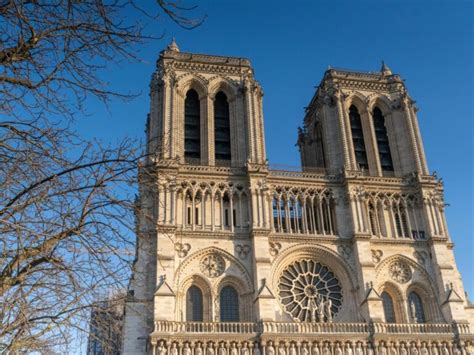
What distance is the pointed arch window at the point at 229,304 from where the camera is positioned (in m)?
29.0

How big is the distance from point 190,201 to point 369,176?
38.9 feet

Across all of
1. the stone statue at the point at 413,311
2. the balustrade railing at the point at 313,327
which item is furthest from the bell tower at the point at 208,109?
the stone statue at the point at 413,311

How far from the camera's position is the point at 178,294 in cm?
2842

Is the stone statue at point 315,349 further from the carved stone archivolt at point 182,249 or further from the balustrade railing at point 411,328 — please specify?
the carved stone archivolt at point 182,249

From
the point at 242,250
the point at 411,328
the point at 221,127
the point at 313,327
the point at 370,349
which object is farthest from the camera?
the point at 221,127

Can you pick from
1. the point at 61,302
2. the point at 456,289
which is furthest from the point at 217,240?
the point at 61,302

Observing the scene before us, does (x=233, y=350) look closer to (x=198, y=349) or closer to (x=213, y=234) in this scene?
(x=198, y=349)

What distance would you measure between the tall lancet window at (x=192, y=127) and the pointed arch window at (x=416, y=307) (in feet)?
50.7

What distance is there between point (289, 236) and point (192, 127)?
1001 cm

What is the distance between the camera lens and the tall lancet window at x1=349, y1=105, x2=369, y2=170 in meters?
36.9

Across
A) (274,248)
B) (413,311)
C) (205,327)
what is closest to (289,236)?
(274,248)

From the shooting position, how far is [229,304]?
96.2 ft

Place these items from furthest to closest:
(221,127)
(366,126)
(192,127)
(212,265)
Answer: (366,126)
(221,127)
(192,127)
(212,265)

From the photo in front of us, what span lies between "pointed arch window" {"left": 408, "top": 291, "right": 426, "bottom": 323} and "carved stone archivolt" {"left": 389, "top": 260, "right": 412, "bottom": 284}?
3.17ft
